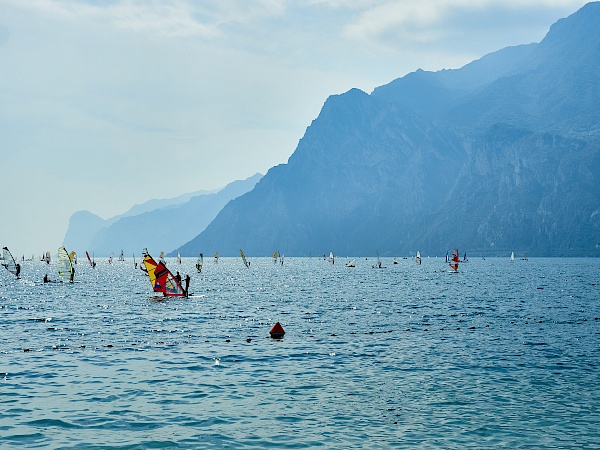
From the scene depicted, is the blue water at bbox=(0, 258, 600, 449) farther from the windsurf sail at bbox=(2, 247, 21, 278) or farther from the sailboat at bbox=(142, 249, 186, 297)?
the windsurf sail at bbox=(2, 247, 21, 278)

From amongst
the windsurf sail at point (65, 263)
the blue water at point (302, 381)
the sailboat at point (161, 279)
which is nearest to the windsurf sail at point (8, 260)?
the windsurf sail at point (65, 263)

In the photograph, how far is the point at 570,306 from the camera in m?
80.2

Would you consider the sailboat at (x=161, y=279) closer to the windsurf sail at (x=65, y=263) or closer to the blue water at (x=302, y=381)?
the blue water at (x=302, y=381)

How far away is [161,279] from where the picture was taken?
96250 millimetres

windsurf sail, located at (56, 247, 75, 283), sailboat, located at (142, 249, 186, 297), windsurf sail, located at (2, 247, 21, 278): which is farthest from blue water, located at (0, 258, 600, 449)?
windsurf sail, located at (2, 247, 21, 278)

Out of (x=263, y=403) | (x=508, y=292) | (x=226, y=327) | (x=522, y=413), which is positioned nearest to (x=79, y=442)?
(x=263, y=403)

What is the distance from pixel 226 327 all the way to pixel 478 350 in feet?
83.0

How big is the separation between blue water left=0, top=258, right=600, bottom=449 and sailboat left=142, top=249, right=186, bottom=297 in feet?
83.2

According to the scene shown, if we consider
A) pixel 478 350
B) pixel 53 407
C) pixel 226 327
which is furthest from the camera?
pixel 226 327

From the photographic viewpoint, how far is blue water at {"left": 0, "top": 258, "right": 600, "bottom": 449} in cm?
2444

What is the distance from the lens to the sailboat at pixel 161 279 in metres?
93.9

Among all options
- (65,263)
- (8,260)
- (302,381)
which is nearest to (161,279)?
(65,263)

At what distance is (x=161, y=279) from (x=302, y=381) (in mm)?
65894

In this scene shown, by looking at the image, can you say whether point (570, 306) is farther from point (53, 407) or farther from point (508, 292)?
point (53, 407)
